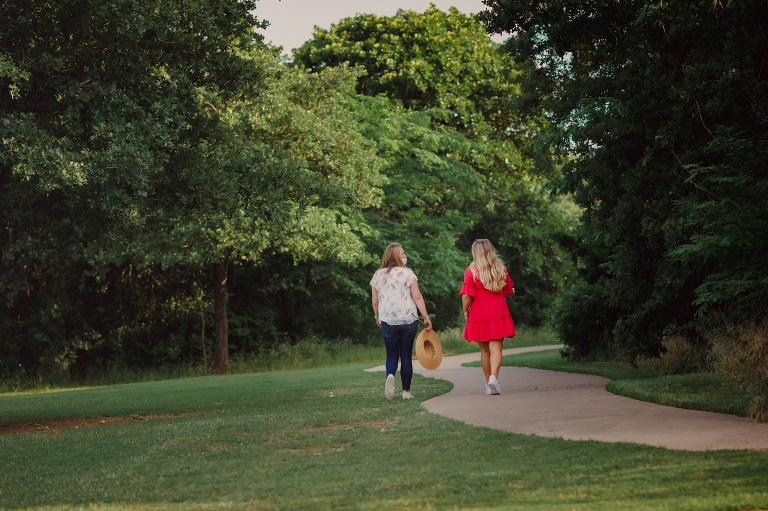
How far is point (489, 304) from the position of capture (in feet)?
31.4

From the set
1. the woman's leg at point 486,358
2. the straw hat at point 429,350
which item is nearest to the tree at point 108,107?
the straw hat at point 429,350

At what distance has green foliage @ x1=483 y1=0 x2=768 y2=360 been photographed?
810 centimetres

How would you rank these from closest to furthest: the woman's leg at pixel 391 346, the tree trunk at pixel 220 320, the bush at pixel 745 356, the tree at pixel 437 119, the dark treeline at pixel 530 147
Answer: the bush at pixel 745 356 < the dark treeline at pixel 530 147 < the woman's leg at pixel 391 346 < the tree trunk at pixel 220 320 < the tree at pixel 437 119

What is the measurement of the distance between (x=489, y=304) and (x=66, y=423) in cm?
652

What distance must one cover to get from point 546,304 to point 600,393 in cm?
2994

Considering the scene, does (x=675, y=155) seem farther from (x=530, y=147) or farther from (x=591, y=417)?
(x=530, y=147)

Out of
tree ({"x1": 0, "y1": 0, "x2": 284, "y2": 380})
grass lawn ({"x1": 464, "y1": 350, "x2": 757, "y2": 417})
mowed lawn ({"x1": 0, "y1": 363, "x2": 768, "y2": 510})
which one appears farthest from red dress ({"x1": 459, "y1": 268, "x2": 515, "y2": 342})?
tree ({"x1": 0, "y1": 0, "x2": 284, "y2": 380})

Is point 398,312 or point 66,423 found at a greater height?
point 398,312

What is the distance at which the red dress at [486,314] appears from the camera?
9.48 metres

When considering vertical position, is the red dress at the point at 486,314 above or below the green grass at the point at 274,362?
above

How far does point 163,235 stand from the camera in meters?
20.8

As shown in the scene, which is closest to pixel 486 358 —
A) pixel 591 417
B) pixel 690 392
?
pixel 690 392

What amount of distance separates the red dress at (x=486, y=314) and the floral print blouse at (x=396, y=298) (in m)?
0.76

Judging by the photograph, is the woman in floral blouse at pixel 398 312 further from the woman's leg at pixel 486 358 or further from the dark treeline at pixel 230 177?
the dark treeline at pixel 230 177
